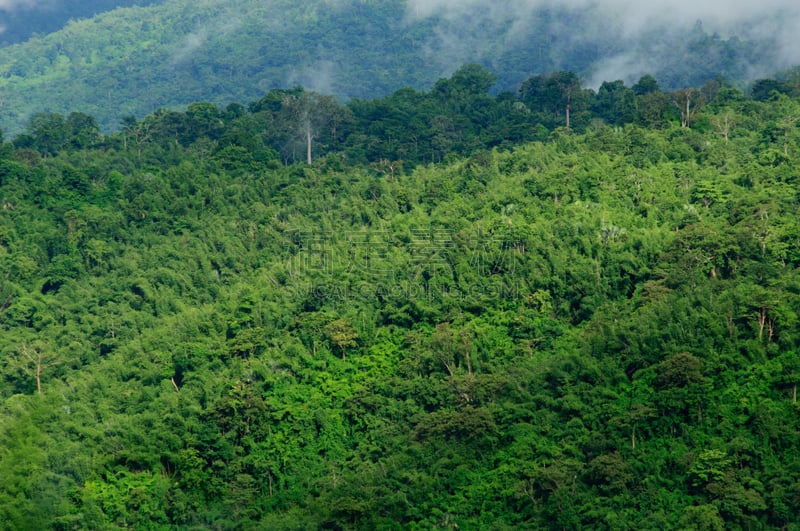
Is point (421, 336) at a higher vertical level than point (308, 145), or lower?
lower

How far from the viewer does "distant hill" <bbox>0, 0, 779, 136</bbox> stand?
215ft

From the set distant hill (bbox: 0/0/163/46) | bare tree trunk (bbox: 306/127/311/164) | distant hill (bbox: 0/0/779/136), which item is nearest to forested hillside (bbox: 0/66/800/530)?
bare tree trunk (bbox: 306/127/311/164)

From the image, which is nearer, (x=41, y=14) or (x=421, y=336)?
(x=421, y=336)

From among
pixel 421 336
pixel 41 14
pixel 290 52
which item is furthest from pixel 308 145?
pixel 41 14

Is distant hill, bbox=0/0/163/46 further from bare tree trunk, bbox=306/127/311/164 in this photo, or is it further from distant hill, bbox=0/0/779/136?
bare tree trunk, bbox=306/127/311/164

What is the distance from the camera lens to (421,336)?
31.6 meters

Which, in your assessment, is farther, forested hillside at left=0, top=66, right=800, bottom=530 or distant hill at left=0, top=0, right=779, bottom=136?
distant hill at left=0, top=0, right=779, bottom=136

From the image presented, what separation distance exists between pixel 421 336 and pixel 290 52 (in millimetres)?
41214

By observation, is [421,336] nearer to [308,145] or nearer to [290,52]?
[308,145]

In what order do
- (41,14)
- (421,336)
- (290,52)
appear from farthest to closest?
(41,14), (290,52), (421,336)

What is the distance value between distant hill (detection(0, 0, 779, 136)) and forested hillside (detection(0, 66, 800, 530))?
22970 mm

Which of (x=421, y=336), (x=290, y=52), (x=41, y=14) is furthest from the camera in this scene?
(x=41, y=14)

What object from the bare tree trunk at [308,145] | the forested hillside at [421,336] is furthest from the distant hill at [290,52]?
the forested hillside at [421,336]

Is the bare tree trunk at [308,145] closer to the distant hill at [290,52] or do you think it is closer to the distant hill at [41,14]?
the distant hill at [290,52]
